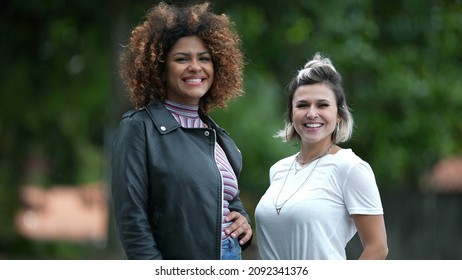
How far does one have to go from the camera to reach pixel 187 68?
3.51 m

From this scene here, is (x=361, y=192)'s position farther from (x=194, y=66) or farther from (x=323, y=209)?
(x=194, y=66)

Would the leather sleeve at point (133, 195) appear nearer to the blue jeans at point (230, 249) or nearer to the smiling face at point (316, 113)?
the blue jeans at point (230, 249)

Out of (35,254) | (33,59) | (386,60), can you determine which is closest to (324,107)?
(386,60)

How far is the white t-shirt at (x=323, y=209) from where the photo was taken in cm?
345

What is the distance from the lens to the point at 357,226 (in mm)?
3484

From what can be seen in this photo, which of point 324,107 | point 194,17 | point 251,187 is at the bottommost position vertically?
point 251,187

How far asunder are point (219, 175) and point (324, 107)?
0.49m

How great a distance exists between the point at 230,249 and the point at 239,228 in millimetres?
85

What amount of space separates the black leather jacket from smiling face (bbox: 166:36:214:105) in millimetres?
123

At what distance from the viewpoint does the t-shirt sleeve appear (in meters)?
3.43

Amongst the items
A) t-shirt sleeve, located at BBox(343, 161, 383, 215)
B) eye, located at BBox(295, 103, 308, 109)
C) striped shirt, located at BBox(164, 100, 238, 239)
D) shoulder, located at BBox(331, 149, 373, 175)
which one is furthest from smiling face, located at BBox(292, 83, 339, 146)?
striped shirt, located at BBox(164, 100, 238, 239)

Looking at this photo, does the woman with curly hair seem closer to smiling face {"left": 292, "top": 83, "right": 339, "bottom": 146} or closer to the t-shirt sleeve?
smiling face {"left": 292, "top": 83, "right": 339, "bottom": 146}
